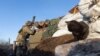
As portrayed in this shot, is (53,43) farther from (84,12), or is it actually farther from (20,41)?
(20,41)

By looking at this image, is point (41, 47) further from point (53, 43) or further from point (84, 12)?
point (84, 12)

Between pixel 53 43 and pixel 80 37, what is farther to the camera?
pixel 53 43

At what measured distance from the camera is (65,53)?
5.09 metres

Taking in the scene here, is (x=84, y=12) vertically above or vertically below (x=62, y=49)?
above

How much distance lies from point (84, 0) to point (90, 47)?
1.39 metres

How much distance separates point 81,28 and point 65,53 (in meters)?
0.49

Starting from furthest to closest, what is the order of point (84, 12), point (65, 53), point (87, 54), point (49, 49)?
point (49, 49)
point (84, 12)
point (65, 53)
point (87, 54)

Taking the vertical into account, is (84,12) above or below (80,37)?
above

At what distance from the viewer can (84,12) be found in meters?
5.64

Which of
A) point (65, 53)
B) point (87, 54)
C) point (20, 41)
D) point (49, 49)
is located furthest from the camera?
point (20, 41)

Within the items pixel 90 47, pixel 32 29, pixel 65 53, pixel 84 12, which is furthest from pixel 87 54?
pixel 32 29

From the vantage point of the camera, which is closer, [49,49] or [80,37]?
[80,37]

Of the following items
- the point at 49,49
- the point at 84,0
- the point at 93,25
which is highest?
the point at 84,0

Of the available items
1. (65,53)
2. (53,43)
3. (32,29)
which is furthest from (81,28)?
(32,29)
